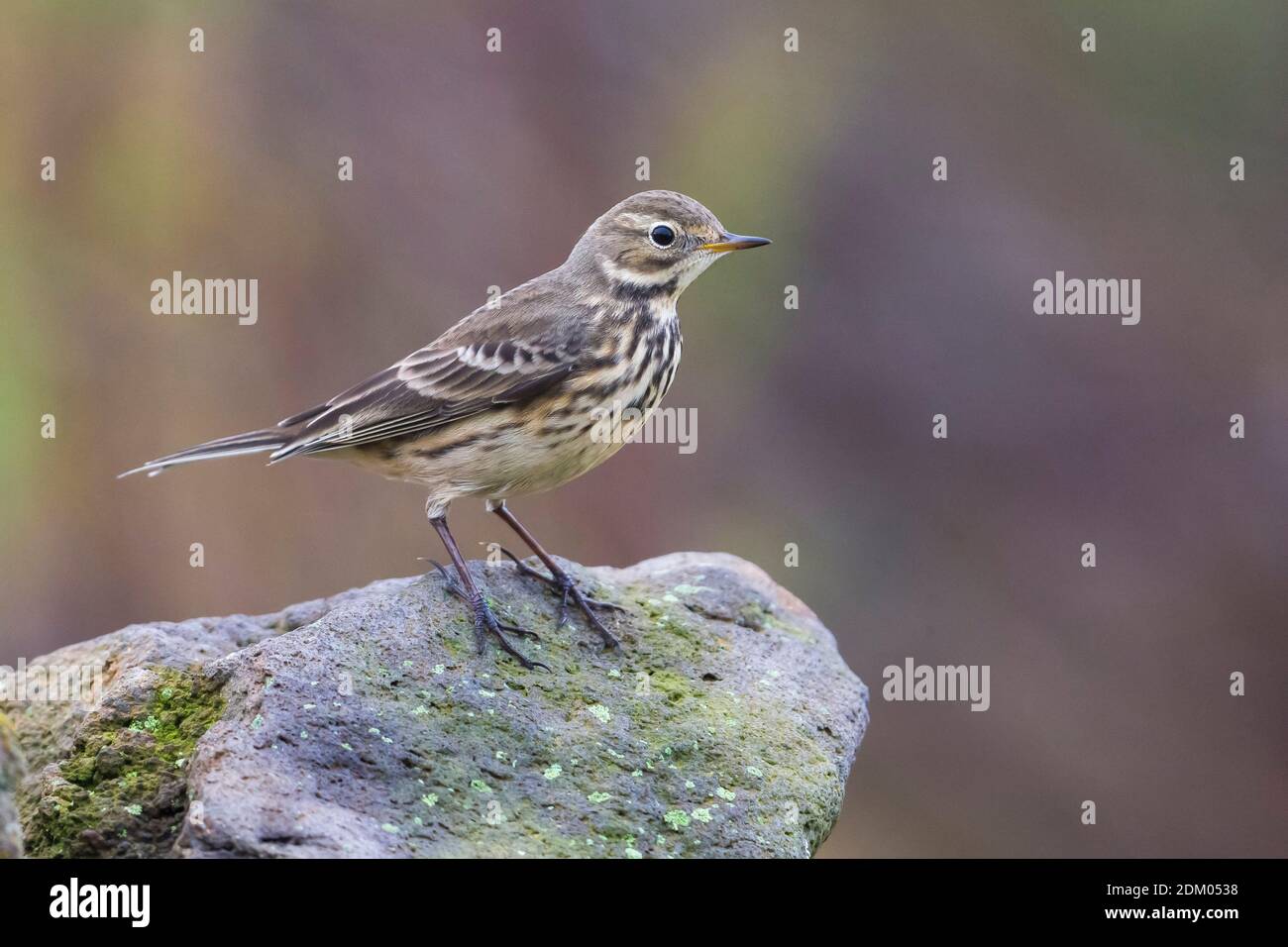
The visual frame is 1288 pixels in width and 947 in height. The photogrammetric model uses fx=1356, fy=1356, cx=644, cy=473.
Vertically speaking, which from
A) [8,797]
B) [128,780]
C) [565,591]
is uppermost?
[565,591]

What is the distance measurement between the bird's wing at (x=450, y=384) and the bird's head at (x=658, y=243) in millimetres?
555

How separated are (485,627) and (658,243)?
7.63 feet

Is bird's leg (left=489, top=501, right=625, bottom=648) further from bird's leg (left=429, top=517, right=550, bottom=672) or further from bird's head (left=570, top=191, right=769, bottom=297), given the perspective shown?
bird's head (left=570, top=191, right=769, bottom=297)

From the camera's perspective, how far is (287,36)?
13.9 metres

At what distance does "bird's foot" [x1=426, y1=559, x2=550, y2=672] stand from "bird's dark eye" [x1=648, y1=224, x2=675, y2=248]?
6.98 ft

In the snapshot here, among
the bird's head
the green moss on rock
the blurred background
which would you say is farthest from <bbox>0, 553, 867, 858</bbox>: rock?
the blurred background

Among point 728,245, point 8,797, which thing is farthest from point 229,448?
point 8,797

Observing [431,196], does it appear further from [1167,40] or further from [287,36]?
[1167,40]

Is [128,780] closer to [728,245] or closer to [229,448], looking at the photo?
[229,448]

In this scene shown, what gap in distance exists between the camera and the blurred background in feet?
42.2

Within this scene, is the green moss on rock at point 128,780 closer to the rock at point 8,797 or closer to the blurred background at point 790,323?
the rock at point 8,797

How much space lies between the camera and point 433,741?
17.6 feet

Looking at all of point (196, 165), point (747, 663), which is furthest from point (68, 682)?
point (196, 165)

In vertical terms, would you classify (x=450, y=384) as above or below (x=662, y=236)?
below
